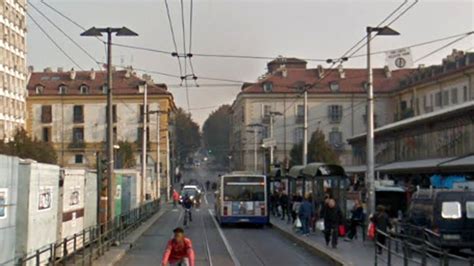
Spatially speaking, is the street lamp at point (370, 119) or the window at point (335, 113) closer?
the street lamp at point (370, 119)

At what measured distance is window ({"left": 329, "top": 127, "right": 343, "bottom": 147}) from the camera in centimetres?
10412

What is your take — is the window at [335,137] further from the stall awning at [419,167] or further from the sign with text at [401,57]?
the sign with text at [401,57]

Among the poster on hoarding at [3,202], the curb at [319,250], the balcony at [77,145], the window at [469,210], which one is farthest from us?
the balcony at [77,145]

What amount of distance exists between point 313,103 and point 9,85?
3586 cm

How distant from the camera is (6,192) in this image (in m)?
15.1

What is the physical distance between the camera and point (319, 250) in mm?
27297

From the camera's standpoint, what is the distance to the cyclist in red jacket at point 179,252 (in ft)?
47.4

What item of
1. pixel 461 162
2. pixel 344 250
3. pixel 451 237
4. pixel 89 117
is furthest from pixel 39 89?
pixel 451 237

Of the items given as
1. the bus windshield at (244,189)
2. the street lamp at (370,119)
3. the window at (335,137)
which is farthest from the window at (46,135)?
the street lamp at (370,119)

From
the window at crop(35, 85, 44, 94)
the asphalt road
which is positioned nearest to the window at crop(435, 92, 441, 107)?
the asphalt road

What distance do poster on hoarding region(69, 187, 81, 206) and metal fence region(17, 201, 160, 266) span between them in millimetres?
821

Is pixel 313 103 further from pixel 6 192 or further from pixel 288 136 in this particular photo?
pixel 6 192

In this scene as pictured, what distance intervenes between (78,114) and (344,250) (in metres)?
73.2

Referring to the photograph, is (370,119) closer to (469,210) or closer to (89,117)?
(469,210)
